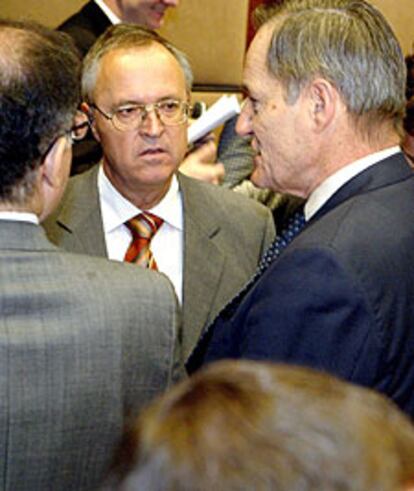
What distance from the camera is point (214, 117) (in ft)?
8.70

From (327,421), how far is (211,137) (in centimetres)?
210

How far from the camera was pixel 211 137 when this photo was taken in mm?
2801

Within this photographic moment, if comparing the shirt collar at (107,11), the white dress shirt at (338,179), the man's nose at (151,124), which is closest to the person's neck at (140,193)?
the man's nose at (151,124)

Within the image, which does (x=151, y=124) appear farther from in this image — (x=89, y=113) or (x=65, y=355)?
(x=65, y=355)

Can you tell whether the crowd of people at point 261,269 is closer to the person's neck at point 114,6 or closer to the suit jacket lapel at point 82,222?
the suit jacket lapel at point 82,222

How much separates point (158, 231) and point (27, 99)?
94cm

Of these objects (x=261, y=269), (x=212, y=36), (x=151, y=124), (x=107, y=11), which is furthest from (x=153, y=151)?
(x=212, y=36)

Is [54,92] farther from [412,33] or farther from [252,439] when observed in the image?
[412,33]

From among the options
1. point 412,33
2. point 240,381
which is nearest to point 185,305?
point 240,381

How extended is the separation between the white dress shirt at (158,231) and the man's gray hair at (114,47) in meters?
0.24

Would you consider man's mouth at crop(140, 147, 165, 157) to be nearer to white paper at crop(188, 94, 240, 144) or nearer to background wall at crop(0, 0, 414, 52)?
white paper at crop(188, 94, 240, 144)

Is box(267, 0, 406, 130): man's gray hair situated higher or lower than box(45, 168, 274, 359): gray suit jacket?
higher

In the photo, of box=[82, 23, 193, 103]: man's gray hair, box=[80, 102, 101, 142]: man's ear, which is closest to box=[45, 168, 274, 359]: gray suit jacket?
box=[80, 102, 101, 142]: man's ear

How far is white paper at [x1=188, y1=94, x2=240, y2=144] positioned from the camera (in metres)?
2.61
